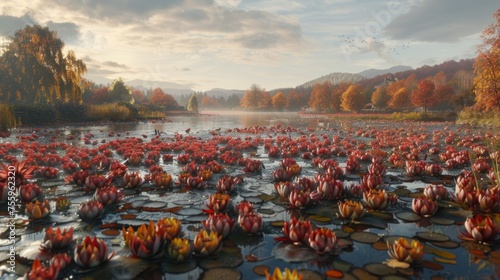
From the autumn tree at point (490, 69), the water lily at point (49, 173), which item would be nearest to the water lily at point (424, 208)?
the water lily at point (49, 173)

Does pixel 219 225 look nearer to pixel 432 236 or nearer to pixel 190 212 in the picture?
pixel 190 212

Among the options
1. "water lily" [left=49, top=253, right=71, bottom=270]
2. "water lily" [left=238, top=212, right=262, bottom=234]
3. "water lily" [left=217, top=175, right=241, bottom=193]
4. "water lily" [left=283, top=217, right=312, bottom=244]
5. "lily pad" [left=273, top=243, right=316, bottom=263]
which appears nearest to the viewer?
"water lily" [left=49, top=253, right=71, bottom=270]

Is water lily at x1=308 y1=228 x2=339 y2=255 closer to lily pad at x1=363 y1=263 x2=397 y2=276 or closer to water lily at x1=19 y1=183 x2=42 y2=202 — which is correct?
lily pad at x1=363 y1=263 x2=397 y2=276

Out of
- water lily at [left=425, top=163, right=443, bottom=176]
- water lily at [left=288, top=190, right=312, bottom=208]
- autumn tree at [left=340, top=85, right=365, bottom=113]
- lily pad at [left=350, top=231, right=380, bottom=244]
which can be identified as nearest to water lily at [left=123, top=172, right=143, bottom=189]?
water lily at [left=288, top=190, right=312, bottom=208]

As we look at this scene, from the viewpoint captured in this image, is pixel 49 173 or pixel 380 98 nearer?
pixel 49 173

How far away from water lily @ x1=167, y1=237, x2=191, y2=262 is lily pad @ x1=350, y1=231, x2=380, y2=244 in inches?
84.4

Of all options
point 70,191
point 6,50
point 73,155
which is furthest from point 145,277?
point 6,50

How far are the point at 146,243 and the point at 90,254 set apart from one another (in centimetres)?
55

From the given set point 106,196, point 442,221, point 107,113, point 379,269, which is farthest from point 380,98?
point 379,269

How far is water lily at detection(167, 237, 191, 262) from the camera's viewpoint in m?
3.52

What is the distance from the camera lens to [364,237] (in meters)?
4.24

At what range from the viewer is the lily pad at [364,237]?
4.14 m

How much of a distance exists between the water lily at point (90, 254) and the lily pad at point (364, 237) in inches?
119

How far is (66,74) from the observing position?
115ft
